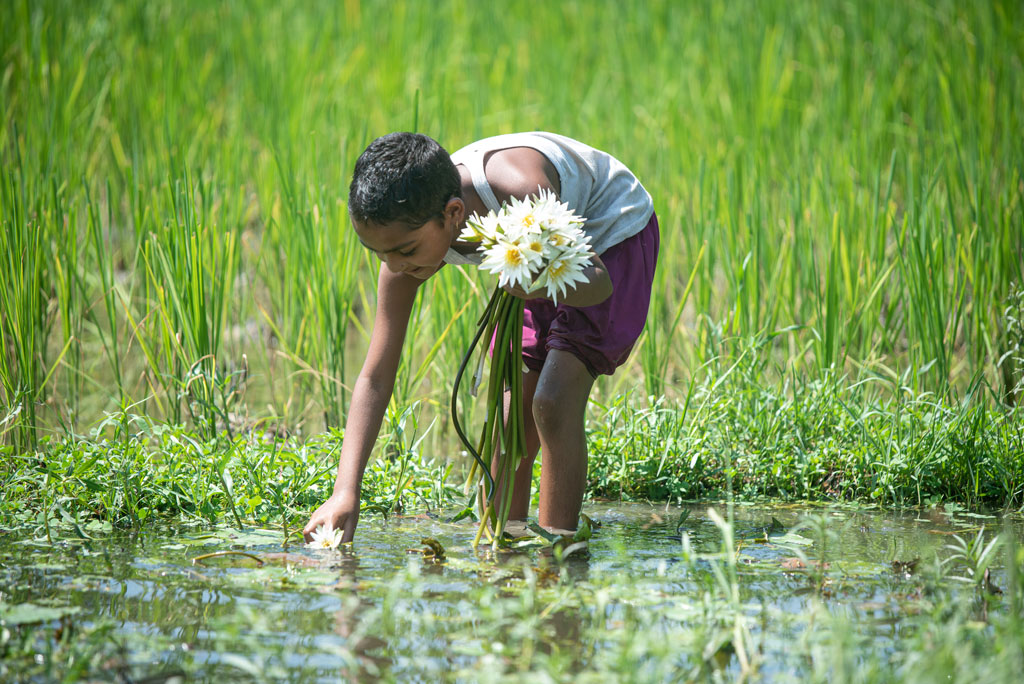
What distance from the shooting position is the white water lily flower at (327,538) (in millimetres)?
2258

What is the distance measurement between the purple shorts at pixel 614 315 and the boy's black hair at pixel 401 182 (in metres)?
0.49

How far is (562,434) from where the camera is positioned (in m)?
2.38

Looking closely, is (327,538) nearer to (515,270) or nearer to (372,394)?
(372,394)

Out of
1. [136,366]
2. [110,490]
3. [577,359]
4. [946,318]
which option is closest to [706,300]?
[946,318]

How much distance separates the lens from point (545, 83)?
5949 mm

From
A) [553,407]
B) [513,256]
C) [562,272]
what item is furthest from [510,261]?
[553,407]

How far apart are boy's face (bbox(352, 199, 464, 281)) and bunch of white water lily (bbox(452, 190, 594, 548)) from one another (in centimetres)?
9

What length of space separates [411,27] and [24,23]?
98.1 inches

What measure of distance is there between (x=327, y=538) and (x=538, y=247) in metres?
0.89

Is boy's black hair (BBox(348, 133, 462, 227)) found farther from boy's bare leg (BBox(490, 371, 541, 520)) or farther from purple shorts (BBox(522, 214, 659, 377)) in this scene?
boy's bare leg (BBox(490, 371, 541, 520))

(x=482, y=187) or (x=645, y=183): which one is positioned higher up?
(x=645, y=183)

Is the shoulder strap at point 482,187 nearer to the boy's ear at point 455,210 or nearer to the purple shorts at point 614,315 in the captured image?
the boy's ear at point 455,210

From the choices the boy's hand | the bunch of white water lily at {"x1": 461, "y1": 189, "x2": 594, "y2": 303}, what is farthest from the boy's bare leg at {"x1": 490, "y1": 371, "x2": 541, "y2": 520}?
the bunch of white water lily at {"x1": 461, "y1": 189, "x2": 594, "y2": 303}

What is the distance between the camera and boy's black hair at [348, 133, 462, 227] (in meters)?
2.13
